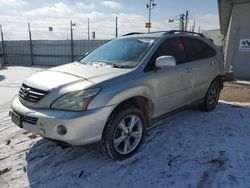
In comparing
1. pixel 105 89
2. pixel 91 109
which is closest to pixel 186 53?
pixel 105 89

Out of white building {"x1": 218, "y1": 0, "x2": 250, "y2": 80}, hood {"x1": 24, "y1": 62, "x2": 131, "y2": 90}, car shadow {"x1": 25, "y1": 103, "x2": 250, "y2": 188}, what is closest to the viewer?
car shadow {"x1": 25, "y1": 103, "x2": 250, "y2": 188}

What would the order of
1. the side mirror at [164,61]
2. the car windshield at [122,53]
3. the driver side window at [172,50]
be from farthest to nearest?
the driver side window at [172,50], the car windshield at [122,53], the side mirror at [164,61]

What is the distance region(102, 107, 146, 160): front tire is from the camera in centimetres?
294

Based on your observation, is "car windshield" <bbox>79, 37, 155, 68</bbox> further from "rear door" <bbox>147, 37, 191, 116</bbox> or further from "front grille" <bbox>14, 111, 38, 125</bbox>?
"front grille" <bbox>14, 111, 38, 125</bbox>

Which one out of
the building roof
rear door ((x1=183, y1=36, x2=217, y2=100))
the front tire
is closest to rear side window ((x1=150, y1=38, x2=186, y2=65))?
rear door ((x1=183, y1=36, x2=217, y2=100))

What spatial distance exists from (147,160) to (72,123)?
4.03 feet

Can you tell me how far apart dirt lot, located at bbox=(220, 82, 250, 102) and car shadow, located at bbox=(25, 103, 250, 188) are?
2.58 metres

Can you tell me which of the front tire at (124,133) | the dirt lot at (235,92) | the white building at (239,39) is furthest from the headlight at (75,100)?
the white building at (239,39)

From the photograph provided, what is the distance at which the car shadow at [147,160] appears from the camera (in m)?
2.79

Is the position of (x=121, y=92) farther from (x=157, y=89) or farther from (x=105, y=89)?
(x=157, y=89)

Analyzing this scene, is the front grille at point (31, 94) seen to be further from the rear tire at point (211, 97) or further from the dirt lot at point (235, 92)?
the dirt lot at point (235, 92)

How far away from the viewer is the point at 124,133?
3174 mm

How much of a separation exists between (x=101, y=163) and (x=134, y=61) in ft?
5.01

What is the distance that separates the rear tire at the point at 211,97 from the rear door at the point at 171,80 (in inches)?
40.2
